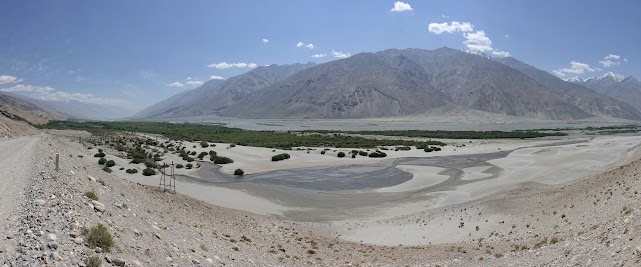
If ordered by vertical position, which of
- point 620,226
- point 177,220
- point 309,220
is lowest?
point 309,220

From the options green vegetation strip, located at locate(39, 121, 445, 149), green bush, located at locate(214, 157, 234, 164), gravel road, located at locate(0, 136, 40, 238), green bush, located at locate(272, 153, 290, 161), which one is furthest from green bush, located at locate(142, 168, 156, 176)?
green vegetation strip, located at locate(39, 121, 445, 149)

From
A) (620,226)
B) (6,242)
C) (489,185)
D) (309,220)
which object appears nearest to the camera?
(6,242)

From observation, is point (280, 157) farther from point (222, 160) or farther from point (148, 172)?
point (148, 172)

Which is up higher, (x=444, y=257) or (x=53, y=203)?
(x=53, y=203)

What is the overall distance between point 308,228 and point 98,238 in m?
15.5

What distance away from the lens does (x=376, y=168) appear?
51.5m

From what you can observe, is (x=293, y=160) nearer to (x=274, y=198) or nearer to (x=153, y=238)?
(x=274, y=198)

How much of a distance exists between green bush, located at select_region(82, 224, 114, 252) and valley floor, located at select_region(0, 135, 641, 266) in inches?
8.4

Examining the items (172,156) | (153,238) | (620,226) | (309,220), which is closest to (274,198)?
(309,220)

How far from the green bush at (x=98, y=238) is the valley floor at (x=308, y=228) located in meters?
0.21

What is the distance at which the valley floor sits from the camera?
36.1 feet

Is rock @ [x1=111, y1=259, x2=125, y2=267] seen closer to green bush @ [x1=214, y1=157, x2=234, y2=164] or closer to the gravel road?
the gravel road

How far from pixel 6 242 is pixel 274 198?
86.2 feet

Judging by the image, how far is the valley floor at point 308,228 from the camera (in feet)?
36.1
